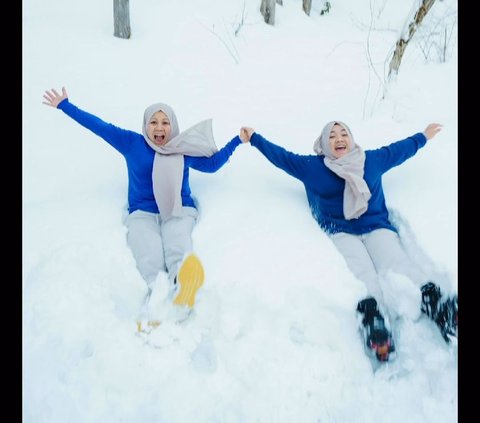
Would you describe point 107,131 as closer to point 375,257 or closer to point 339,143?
point 339,143

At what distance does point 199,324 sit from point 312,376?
523 millimetres

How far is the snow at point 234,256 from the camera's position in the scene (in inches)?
56.2

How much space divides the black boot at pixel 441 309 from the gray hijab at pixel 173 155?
130 cm

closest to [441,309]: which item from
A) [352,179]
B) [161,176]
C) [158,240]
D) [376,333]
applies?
[376,333]

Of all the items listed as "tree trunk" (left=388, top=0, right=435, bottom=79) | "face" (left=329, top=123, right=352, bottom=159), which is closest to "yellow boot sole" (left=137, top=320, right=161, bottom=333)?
"face" (left=329, top=123, right=352, bottom=159)

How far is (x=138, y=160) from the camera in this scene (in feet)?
7.20

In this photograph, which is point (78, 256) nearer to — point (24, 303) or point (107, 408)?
point (24, 303)

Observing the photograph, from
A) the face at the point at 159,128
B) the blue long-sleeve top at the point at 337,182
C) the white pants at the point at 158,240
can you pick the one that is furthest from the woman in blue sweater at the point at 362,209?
the white pants at the point at 158,240

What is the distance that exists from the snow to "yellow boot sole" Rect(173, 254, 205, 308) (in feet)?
0.22

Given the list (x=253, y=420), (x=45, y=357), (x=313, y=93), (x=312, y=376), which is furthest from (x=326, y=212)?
(x=313, y=93)

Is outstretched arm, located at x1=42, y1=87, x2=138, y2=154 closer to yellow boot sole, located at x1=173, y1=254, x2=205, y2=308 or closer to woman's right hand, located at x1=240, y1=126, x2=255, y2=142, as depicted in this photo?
woman's right hand, located at x1=240, y1=126, x2=255, y2=142

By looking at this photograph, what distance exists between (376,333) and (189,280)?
83 centimetres

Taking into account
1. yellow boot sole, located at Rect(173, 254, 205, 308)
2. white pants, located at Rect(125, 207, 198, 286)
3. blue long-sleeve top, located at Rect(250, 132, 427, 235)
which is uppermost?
blue long-sleeve top, located at Rect(250, 132, 427, 235)

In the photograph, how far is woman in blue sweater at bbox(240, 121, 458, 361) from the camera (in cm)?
165
